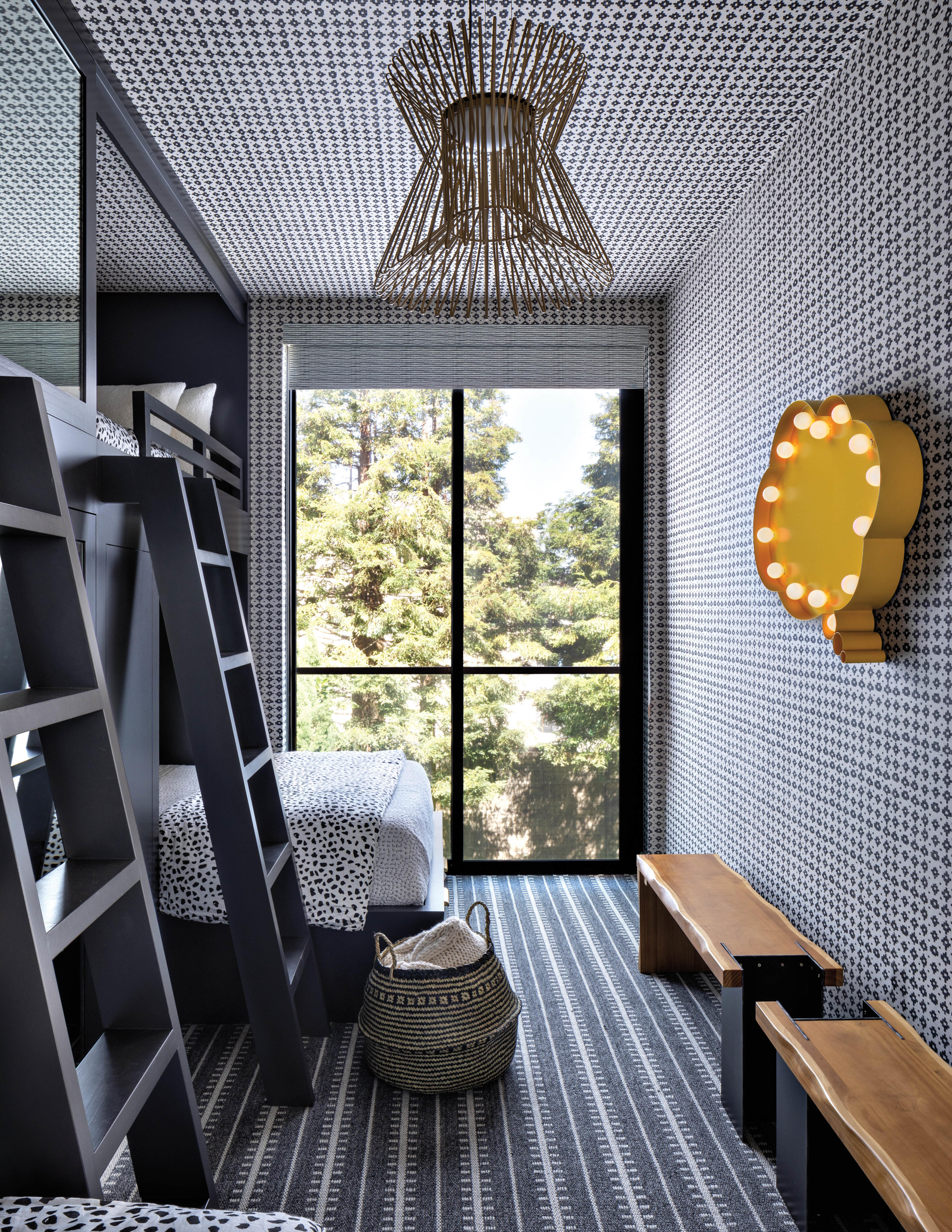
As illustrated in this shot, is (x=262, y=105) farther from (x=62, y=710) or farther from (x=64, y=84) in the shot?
(x=62, y=710)

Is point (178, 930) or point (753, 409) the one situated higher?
point (753, 409)

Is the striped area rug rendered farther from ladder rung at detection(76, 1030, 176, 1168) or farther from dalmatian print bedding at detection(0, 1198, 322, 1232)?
dalmatian print bedding at detection(0, 1198, 322, 1232)

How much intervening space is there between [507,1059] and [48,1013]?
1.45 meters

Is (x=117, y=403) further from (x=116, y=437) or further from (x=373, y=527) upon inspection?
(x=373, y=527)

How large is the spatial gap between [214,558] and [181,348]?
2028 millimetres

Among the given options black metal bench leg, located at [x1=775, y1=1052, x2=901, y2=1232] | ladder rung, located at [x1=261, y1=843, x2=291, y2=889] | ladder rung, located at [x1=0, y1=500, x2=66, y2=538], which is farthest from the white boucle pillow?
ladder rung, located at [x1=0, y1=500, x2=66, y2=538]

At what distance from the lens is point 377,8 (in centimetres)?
200

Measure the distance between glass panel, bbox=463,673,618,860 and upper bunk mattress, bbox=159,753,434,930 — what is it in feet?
4.49

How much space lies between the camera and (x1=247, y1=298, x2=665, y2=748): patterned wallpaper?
12.9 ft

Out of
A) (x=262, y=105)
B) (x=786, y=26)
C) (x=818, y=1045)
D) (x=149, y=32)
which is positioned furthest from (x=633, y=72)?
(x=818, y=1045)

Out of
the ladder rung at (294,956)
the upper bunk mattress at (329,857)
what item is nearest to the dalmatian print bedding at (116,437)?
the upper bunk mattress at (329,857)

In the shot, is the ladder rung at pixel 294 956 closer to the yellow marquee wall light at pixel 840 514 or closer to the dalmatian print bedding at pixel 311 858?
the dalmatian print bedding at pixel 311 858

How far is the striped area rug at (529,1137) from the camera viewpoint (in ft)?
5.78

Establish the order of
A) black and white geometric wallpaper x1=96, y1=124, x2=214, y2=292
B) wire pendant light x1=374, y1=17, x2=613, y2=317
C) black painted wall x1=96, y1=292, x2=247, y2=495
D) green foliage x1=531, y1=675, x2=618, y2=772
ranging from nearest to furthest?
wire pendant light x1=374, y1=17, x2=613, y2=317, black and white geometric wallpaper x1=96, y1=124, x2=214, y2=292, black painted wall x1=96, y1=292, x2=247, y2=495, green foliage x1=531, y1=675, x2=618, y2=772
